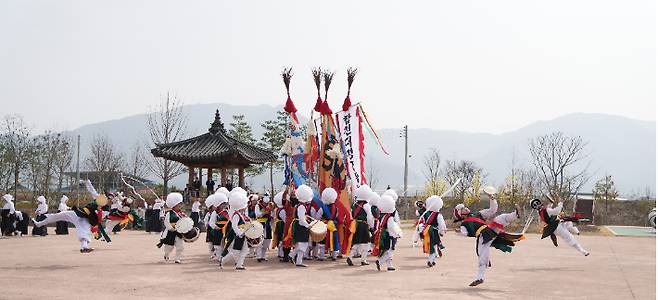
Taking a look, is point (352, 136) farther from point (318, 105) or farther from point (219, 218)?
point (219, 218)

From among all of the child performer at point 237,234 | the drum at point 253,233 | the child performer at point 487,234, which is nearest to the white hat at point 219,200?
the child performer at point 237,234

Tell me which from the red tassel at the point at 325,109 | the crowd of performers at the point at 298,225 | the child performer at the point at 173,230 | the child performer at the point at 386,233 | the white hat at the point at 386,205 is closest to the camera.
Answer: the child performer at the point at 386,233

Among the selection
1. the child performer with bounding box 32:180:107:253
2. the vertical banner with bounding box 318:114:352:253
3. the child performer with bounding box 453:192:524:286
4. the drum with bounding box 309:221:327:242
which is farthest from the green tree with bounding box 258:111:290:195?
the child performer with bounding box 453:192:524:286

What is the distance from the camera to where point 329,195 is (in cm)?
1342

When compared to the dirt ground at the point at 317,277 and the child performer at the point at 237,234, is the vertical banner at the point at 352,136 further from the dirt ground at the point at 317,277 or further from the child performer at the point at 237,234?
the child performer at the point at 237,234

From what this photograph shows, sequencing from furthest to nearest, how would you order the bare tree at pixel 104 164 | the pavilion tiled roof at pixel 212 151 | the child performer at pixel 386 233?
the bare tree at pixel 104 164 → the pavilion tiled roof at pixel 212 151 → the child performer at pixel 386 233

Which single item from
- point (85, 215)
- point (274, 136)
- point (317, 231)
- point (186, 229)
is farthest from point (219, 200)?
point (274, 136)

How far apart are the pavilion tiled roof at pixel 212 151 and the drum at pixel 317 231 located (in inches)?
603

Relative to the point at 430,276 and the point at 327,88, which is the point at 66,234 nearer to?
the point at 327,88

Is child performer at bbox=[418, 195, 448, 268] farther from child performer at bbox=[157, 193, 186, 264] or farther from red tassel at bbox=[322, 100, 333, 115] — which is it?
child performer at bbox=[157, 193, 186, 264]

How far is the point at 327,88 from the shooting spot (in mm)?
14906

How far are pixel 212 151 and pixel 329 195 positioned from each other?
1571 centimetres

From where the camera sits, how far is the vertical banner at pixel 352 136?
1477 cm

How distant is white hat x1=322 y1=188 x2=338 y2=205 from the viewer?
44.1ft
